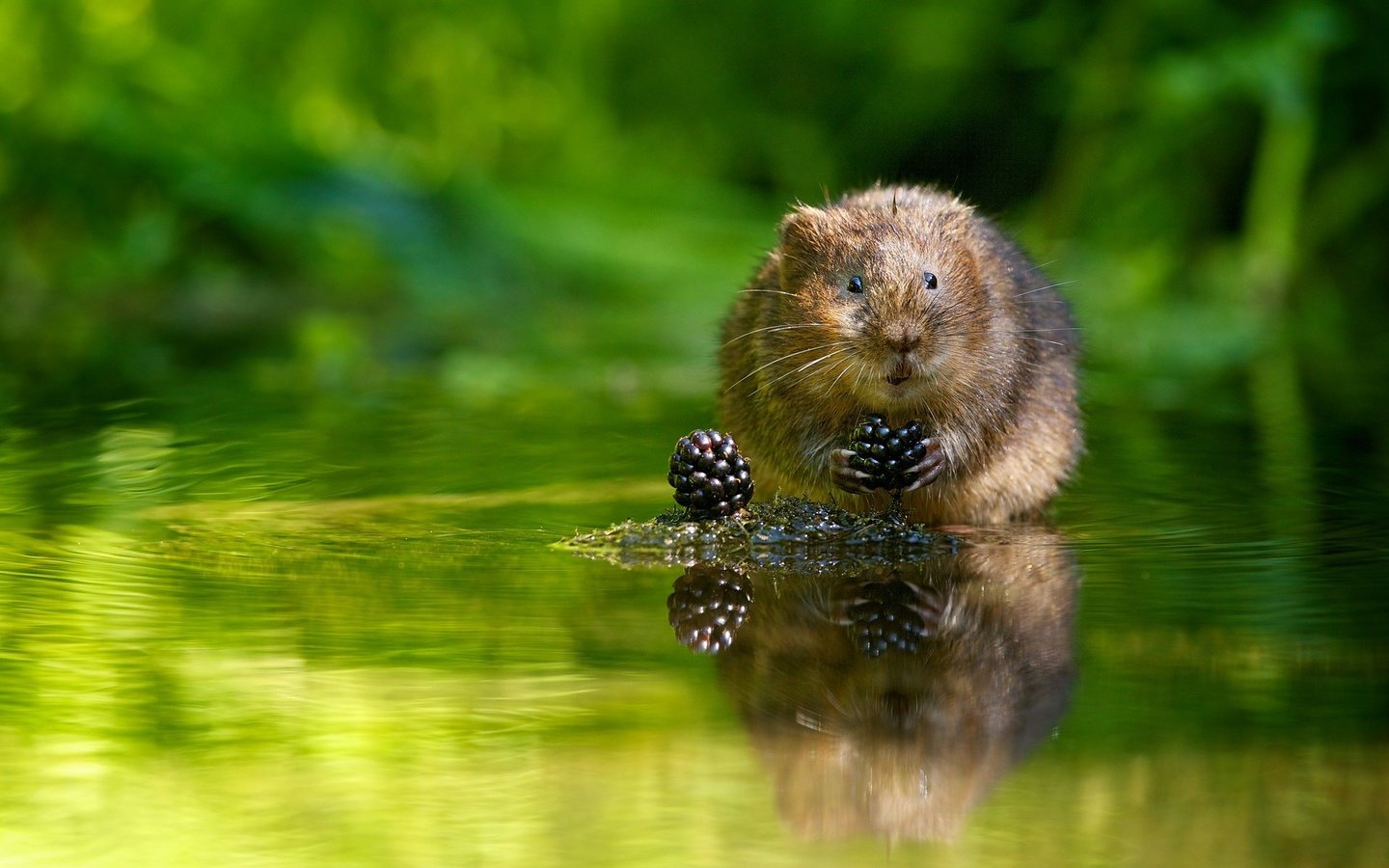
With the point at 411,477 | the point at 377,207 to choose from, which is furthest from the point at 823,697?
the point at 377,207

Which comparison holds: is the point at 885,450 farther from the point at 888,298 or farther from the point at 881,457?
the point at 888,298

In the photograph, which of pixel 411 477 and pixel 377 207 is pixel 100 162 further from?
pixel 411 477

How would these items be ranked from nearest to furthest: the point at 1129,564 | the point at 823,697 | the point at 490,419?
the point at 823,697, the point at 1129,564, the point at 490,419

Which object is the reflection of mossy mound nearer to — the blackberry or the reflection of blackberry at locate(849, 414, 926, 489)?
the blackberry

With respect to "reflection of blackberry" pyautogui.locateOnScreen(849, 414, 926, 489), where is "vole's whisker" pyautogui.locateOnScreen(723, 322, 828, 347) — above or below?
above

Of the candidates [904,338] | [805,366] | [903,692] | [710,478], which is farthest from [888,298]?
[903,692]

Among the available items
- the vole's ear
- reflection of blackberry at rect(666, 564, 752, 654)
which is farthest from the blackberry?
the vole's ear
